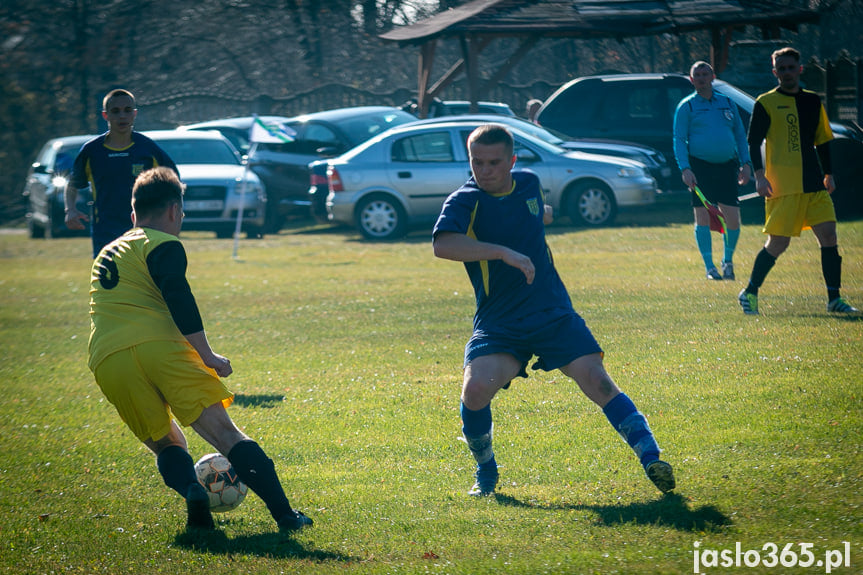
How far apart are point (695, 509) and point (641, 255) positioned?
1018 centimetres

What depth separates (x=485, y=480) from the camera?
5051 mm

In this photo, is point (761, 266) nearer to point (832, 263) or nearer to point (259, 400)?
point (832, 263)

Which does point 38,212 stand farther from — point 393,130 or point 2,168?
point 2,168

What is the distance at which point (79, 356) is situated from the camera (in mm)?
9852

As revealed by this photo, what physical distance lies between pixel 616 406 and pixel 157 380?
2042 millimetres

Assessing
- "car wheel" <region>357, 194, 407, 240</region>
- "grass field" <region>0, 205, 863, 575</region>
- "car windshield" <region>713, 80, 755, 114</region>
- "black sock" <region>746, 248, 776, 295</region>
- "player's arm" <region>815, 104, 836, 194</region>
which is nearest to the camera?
"grass field" <region>0, 205, 863, 575</region>

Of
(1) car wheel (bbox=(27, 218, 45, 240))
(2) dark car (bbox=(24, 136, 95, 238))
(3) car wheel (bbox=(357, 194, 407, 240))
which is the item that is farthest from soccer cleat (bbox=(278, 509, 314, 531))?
(1) car wheel (bbox=(27, 218, 45, 240))

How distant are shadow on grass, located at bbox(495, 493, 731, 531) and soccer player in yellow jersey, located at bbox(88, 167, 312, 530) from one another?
131 cm

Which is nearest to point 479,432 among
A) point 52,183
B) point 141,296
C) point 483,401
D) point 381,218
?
point 483,401

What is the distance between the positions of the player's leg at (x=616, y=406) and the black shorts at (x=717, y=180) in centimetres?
700

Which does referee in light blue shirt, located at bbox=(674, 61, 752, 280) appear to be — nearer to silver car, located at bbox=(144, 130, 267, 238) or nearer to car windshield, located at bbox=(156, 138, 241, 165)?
silver car, located at bbox=(144, 130, 267, 238)

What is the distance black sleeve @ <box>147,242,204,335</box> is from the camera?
4.36m

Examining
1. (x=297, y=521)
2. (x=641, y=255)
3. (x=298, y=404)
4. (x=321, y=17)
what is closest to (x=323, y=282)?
(x=641, y=255)

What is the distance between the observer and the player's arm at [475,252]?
4.65 metres
